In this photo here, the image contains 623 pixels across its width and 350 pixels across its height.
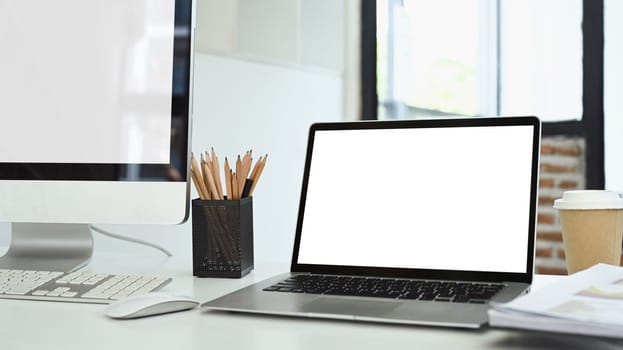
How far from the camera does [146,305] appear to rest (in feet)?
2.46

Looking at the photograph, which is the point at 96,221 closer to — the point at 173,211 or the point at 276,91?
the point at 173,211

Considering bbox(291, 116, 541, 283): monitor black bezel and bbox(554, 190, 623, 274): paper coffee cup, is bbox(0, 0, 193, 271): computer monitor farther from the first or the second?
bbox(554, 190, 623, 274): paper coffee cup

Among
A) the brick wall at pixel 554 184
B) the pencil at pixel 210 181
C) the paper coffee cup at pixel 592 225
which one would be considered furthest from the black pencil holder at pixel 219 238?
the brick wall at pixel 554 184

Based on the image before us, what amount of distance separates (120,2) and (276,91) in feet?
4.82

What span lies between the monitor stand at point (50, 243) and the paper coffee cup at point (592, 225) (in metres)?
0.76

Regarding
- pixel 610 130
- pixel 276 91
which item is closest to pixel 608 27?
pixel 610 130

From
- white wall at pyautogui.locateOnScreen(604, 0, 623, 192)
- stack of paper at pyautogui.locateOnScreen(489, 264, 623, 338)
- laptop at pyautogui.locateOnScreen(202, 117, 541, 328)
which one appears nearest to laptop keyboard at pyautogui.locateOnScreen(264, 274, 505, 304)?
laptop at pyautogui.locateOnScreen(202, 117, 541, 328)

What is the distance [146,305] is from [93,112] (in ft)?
1.48


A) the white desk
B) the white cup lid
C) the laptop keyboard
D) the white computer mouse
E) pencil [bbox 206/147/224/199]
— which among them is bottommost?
the white desk

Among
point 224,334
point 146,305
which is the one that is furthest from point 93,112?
point 224,334

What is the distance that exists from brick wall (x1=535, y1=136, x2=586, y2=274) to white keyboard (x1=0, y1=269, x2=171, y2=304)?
2092 millimetres

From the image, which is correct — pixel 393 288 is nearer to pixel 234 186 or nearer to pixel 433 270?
pixel 433 270

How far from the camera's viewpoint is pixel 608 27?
2609 mm

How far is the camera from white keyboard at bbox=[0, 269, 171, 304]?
0.86 m
